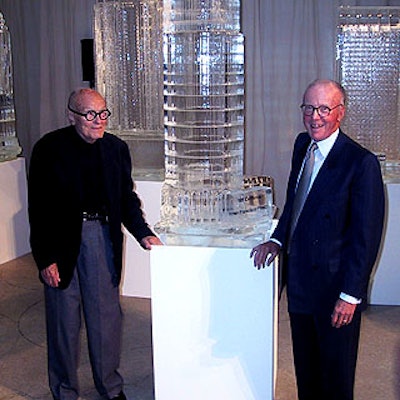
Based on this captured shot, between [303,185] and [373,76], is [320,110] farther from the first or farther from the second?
[373,76]

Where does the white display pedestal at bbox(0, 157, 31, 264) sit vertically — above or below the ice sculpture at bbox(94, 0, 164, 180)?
below

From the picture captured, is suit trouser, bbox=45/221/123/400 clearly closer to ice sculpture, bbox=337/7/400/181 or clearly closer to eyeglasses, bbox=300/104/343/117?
eyeglasses, bbox=300/104/343/117

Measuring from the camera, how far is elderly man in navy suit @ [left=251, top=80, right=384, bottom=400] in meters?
2.06

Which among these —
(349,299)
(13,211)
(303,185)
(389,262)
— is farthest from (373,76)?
(13,211)

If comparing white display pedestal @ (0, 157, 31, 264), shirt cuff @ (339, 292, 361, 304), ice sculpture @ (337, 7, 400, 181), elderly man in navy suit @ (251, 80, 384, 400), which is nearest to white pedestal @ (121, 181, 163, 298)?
white display pedestal @ (0, 157, 31, 264)

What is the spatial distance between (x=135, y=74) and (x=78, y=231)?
1945mm

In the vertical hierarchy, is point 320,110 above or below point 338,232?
above

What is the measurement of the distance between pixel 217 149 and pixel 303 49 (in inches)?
88.7

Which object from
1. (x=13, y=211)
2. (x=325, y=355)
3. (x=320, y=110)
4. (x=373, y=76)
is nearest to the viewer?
(x=320, y=110)

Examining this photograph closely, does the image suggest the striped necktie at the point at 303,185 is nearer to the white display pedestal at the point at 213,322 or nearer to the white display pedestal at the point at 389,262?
the white display pedestal at the point at 213,322

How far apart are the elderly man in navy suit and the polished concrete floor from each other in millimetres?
716

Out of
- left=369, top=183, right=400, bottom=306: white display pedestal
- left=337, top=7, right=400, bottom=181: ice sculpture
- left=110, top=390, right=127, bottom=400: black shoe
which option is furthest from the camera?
left=337, top=7, right=400, bottom=181: ice sculpture

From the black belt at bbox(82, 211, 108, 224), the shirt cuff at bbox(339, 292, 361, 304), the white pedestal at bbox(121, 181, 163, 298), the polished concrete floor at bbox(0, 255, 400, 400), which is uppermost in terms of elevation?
the black belt at bbox(82, 211, 108, 224)

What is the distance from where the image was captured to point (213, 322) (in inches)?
100
